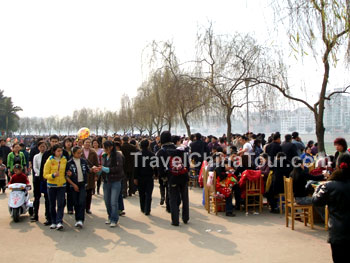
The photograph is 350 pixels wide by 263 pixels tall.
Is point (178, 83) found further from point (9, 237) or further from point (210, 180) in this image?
point (9, 237)

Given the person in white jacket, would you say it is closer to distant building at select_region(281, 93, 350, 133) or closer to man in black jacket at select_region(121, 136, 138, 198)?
man in black jacket at select_region(121, 136, 138, 198)

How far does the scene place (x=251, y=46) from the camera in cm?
1590

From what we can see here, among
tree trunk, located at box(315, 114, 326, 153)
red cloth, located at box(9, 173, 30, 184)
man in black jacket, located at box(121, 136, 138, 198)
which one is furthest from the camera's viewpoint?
tree trunk, located at box(315, 114, 326, 153)

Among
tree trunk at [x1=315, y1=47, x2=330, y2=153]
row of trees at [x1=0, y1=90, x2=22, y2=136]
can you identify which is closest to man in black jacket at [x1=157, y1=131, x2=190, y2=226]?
tree trunk at [x1=315, y1=47, x2=330, y2=153]

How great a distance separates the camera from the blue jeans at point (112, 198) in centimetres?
712

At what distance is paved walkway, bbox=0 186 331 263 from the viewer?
5.25 meters

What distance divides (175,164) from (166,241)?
68.0 inches

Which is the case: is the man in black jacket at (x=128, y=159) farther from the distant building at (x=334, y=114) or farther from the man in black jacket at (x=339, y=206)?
the distant building at (x=334, y=114)

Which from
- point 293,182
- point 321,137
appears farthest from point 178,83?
point 293,182

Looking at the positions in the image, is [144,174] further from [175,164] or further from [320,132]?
[320,132]

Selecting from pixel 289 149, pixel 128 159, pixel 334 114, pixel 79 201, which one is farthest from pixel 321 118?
pixel 79 201

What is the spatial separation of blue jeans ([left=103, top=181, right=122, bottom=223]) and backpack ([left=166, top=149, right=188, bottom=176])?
3.86 ft

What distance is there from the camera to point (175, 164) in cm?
726

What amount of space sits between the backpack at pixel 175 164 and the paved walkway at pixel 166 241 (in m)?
1.11
